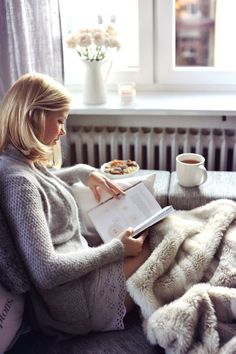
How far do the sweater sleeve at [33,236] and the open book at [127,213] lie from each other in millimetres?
298

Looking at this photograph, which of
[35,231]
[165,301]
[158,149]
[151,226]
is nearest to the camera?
[35,231]

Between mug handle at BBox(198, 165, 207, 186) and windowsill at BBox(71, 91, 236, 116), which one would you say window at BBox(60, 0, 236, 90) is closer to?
windowsill at BBox(71, 91, 236, 116)

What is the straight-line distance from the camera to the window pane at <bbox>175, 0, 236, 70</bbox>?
7.41 ft

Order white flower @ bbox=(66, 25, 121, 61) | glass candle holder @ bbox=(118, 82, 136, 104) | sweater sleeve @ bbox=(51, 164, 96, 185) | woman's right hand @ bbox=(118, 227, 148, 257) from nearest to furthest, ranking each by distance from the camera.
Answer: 1. woman's right hand @ bbox=(118, 227, 148, 257)
2. sweater sleeve @ bbox=(51, 164, 96, 185)
3. white flower @ bbox=(66, 25, 121, 61)
4. glass candle holder @ bbox=(118, 82, 136, 104)

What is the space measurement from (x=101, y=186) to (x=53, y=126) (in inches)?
14.1

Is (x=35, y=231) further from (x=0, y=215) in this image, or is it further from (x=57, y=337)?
(x=57, y=337)

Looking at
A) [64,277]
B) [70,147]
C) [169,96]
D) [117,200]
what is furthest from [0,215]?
[169,96]

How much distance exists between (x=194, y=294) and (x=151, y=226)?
39 centimetres

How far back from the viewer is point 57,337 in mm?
1339

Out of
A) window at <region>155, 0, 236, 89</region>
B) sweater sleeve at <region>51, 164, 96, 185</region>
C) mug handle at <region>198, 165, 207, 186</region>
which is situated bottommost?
mug handle at <region>198, 165, 207, 186</region>

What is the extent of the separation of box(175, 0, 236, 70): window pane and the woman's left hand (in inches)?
37.6

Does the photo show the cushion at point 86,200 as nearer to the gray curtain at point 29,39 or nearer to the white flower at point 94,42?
the gray curtain at point 29,39

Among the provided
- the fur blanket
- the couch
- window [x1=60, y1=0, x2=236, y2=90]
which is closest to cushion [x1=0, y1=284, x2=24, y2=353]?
the couch

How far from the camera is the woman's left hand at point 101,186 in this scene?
1652 mm
